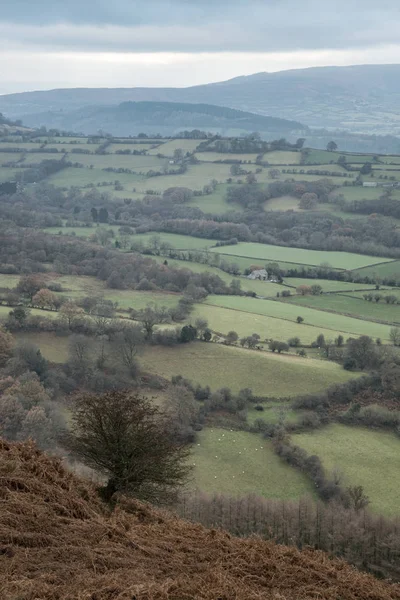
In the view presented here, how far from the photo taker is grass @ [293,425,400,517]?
27203 millimetres

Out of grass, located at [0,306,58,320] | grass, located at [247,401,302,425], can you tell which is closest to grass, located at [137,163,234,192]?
grass, located at [0,306,58,320]

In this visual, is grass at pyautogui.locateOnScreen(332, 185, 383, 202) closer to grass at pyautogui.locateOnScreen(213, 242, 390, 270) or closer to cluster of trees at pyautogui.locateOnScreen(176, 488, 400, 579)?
grass at pyautogui.locateOnScreen(213, 242, 390, 270)

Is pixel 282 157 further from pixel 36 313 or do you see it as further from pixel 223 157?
pixel 36 313

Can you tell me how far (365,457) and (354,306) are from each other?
28154 mm

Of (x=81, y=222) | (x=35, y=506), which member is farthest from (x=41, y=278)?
(x=35, y=506)

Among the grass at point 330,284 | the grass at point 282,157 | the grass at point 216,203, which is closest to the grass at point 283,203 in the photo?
the grass at point 216,203

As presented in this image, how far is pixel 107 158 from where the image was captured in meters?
125

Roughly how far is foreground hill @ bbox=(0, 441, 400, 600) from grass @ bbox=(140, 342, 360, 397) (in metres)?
24.2

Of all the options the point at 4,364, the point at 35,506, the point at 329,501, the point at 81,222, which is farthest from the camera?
the point at 81,222

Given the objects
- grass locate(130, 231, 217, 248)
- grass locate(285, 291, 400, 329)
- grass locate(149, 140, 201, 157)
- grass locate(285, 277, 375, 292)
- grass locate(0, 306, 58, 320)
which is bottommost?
grass locate(285, 291, 400, 329)

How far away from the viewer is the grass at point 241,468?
27656 millimetres

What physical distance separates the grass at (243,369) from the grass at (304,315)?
6111mm

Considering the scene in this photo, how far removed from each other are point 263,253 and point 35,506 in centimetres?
6647

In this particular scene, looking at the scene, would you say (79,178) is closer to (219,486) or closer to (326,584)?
(219,486)
